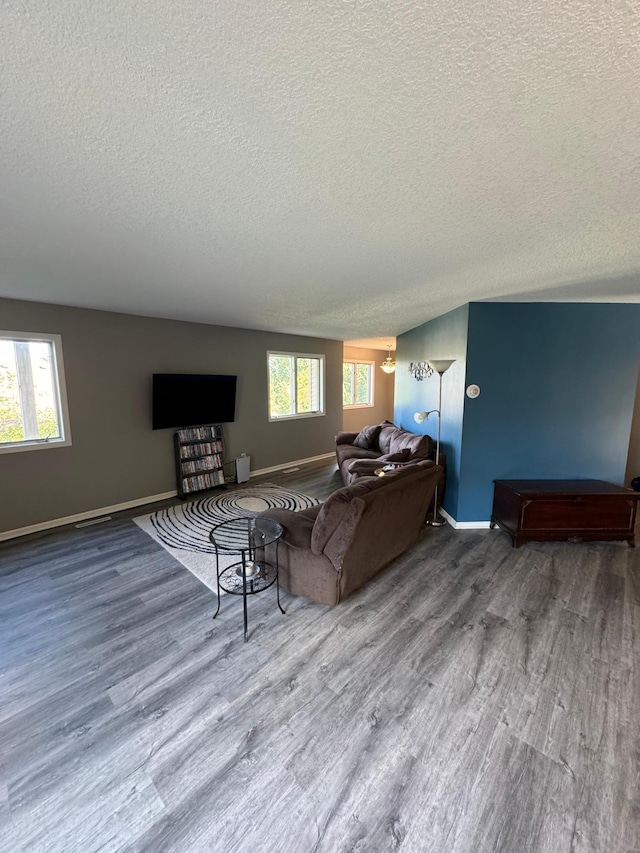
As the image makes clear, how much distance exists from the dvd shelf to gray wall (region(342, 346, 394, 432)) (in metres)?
3.55

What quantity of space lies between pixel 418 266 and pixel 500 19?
1.68m

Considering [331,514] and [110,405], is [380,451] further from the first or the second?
[110,405]

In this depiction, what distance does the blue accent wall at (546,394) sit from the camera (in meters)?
3.48

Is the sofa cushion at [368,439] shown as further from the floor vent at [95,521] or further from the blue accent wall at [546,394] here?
the floor vent at [95,521]

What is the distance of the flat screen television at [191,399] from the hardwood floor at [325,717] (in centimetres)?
226

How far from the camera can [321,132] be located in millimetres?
1086

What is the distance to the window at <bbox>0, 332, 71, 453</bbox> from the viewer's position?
3.50 metres

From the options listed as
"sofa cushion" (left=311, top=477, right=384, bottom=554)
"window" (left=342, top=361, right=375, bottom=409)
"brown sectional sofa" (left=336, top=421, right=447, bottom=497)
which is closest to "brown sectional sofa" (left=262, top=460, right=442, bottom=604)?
"sofa cushion" (left=311, top=477, right=384, bottom=554)

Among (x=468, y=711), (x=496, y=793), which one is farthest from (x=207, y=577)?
(x=496, y=793)

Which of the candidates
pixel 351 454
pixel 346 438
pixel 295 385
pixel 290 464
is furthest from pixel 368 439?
pixel 295 385

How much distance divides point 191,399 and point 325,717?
403cm

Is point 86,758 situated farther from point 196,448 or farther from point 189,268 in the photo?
point 196,448

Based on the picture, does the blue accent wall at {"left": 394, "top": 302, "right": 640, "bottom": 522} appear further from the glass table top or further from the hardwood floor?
the glass table top

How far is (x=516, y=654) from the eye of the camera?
6.72 feet
